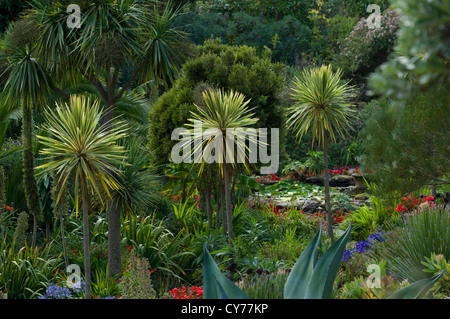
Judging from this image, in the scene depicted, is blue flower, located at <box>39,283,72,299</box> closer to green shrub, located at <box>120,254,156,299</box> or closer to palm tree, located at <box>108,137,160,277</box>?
green shrub, located at <box>120,254,156,299</box>

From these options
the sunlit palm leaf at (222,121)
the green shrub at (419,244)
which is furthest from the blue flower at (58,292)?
the green shrub at (419,244)

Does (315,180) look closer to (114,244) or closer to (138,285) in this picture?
(114,244)

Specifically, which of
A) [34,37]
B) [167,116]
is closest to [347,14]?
[167,116]

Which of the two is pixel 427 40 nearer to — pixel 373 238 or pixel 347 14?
pixel 373 238

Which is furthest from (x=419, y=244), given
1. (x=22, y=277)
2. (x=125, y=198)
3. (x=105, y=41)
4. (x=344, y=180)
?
(x=344, y=180)

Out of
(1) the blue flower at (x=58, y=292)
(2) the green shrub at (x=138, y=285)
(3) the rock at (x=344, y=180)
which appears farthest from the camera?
(3) the rock at (x=344, y=180)

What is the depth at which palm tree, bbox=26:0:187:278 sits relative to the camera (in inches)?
211

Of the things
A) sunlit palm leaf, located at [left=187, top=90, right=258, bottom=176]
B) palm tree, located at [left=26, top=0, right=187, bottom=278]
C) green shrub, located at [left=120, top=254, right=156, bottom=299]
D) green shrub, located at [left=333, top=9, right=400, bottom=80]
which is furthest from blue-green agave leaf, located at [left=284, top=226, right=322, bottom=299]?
green shrub, located at [left=333, top=9, right=400, bottom=80]

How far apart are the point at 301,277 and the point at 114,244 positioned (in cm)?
339

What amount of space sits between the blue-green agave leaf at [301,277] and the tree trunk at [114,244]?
3286 millimetres

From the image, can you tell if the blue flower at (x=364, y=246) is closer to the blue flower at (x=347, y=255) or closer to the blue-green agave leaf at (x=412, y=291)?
the blue flower at (x=347, y=255)

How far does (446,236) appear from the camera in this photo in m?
4.36

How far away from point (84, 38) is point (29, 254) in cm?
278

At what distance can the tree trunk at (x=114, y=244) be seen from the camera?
228 inches
